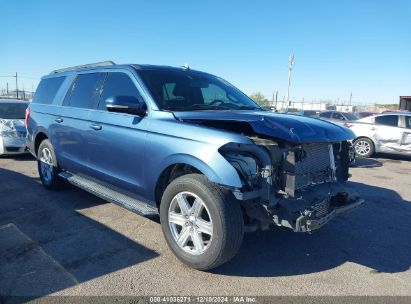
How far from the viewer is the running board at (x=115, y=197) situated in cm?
398

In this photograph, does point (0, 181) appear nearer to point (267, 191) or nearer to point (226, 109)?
point (226, 109)

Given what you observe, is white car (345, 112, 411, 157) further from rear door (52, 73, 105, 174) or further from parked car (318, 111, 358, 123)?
rear door (52, 73, 105, 174)

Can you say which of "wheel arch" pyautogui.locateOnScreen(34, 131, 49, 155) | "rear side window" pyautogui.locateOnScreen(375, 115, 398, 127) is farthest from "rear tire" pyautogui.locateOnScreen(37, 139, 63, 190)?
"rear side window" pyautogui.locateOnScreen(375, 115, 398, 127)

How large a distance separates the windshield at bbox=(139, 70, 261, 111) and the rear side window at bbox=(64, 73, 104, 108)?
91 cm

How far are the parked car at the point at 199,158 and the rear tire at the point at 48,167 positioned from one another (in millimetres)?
725

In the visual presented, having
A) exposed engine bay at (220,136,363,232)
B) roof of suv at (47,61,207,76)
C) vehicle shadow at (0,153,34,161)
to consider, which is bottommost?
vehicle shadow at (0,153,34,161)

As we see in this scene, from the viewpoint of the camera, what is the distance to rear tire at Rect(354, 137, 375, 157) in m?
11.8

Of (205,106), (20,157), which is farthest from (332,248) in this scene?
(20,157)

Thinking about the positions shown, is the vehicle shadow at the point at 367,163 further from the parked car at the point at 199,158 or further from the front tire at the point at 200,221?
the front tire at the point at 200,221

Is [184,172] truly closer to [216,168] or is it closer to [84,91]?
[216,168]

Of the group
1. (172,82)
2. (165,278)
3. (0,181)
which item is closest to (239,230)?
(165,278)

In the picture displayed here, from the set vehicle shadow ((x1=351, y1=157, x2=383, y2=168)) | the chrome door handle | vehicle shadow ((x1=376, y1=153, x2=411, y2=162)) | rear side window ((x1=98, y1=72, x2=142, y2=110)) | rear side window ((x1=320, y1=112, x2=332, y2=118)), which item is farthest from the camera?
rear side window ((x1=320, y1=112, x2=332, y2=118))

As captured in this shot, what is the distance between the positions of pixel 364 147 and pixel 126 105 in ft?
33.0

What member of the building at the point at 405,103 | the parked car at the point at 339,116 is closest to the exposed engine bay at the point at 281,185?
the parked car at the point at 339,116
